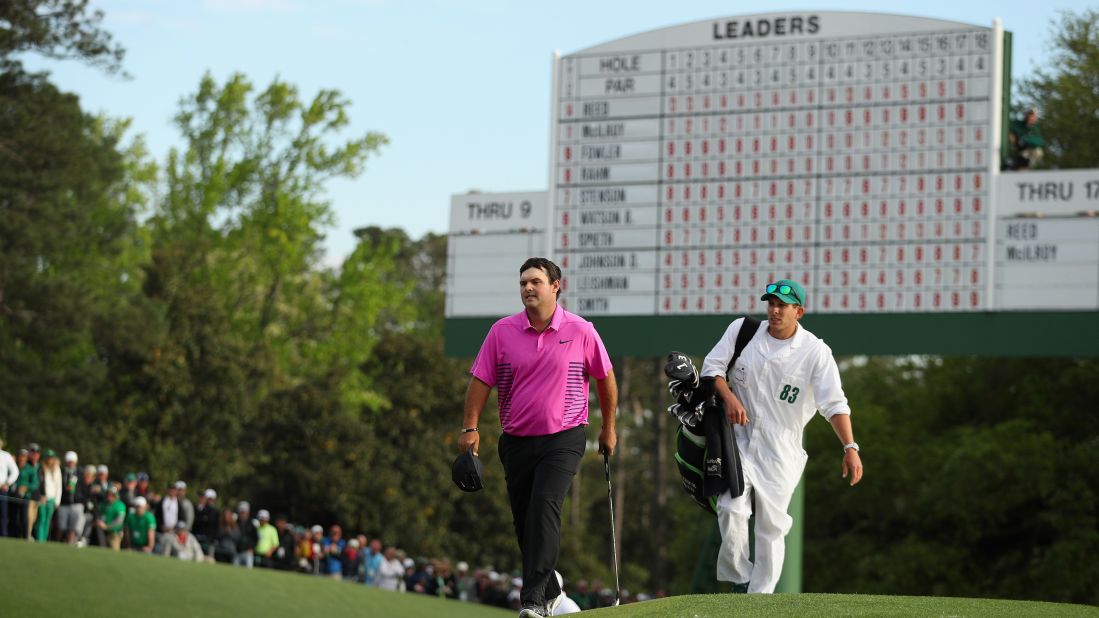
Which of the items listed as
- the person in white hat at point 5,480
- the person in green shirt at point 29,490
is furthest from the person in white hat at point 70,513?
the person in white hat at point 5,480

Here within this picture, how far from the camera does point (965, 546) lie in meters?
35.0

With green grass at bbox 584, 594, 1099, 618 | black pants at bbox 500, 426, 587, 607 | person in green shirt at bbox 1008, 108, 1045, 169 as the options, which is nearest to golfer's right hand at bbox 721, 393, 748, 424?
black pants at bbox 500, 426, 587, 607

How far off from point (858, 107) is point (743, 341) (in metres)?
10.2

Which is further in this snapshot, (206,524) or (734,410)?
(206,524)

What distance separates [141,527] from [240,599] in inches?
293

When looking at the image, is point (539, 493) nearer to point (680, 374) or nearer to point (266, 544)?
point (680, 374)

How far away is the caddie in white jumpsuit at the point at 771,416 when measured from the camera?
899 cm

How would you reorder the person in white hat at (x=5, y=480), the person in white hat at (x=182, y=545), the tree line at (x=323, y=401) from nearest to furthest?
the person in white hat at (x=5, y=480), the person in white hat at (x=182, y=545), the tree line at (x=323, y=401)

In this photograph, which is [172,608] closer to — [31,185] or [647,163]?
[647,163]

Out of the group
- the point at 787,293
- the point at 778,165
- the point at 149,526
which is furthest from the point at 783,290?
the point at 149,526

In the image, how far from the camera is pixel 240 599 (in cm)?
1368

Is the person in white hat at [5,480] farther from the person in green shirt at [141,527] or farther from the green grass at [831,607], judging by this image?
the green grass at [831,607]

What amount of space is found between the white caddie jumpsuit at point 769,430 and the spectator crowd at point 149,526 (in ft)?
36.6

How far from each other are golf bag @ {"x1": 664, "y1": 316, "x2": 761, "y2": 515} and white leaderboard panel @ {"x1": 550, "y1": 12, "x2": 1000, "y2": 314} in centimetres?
943
